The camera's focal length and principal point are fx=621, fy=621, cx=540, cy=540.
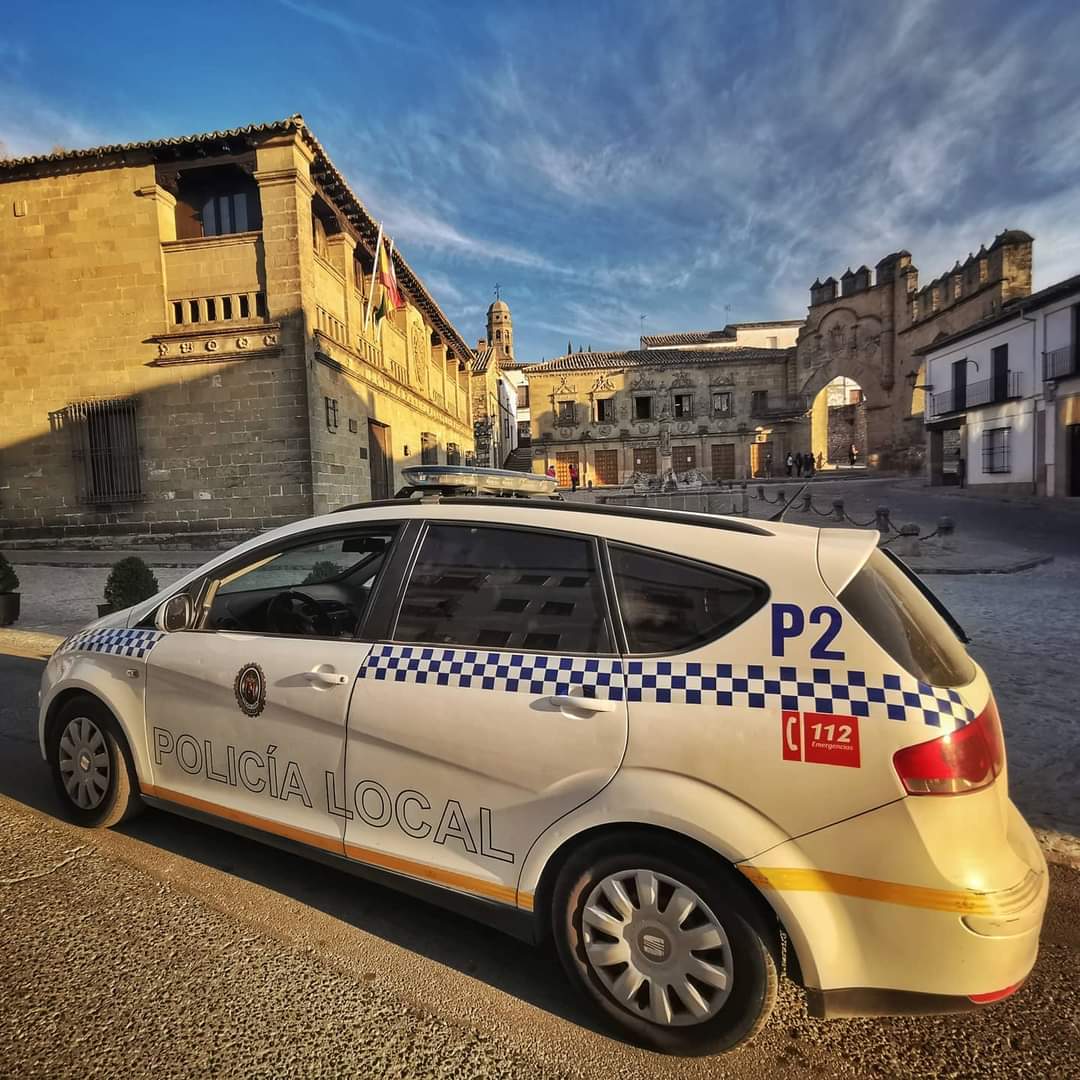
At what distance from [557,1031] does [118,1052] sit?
128cm

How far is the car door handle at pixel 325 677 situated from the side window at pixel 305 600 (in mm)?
161

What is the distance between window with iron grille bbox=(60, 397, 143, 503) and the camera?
14195 millimetres

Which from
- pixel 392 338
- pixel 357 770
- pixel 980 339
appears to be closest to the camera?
pixel 357 770

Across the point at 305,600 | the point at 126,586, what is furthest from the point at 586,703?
the point at 126,586

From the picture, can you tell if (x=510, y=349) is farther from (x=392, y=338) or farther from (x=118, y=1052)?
(x=118, y=1052)

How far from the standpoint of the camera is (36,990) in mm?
2027

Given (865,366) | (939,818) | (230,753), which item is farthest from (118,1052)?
(865,366)

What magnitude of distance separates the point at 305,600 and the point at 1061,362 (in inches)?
1095

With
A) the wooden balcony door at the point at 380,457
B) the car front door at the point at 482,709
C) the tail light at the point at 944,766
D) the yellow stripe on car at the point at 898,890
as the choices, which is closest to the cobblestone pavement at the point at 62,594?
the wooden balcony door at the point at 380,457

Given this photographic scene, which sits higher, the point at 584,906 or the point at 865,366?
the point at 865,366

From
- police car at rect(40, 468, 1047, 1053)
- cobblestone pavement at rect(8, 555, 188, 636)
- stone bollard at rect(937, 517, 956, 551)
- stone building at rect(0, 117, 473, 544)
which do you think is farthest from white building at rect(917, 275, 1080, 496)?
cobblestone pavement at rect(8, 555, 188, 636)

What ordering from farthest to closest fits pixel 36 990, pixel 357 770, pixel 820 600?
1. pixel 357 770
2. pixel 36 990
3. pixel 820 600

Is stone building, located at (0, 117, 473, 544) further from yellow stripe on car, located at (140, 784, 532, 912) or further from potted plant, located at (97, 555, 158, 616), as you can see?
yellow stripe on car, located at (140, 784, 532, 912)

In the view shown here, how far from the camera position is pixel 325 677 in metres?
2.23
